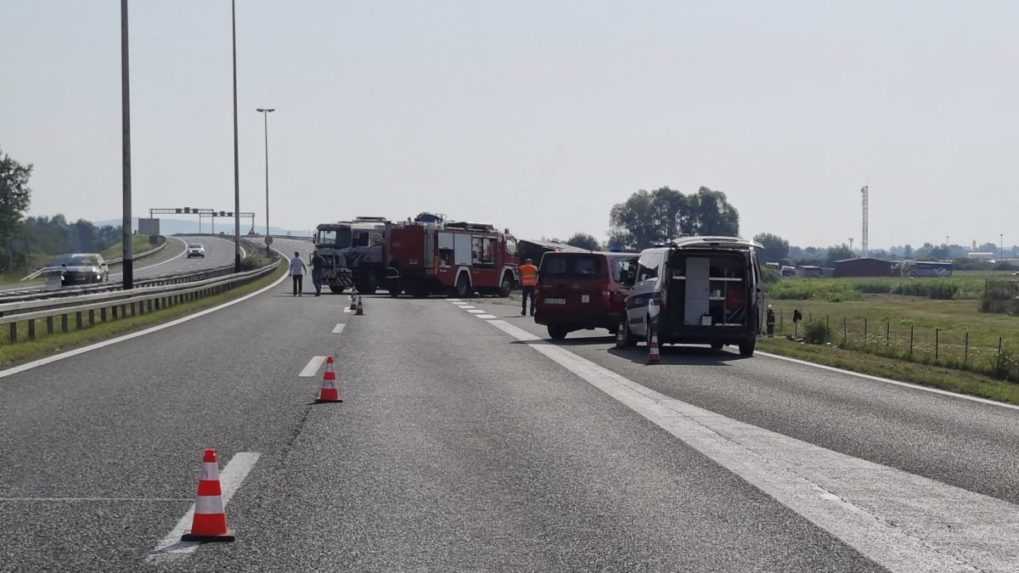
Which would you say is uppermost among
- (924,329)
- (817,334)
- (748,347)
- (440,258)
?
(440,258)

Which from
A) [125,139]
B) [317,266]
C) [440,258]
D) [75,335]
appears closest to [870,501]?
[75,335]

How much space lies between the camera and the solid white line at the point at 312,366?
50.6ft

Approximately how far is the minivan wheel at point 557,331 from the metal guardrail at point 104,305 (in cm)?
886

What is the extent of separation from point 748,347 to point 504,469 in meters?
13.1

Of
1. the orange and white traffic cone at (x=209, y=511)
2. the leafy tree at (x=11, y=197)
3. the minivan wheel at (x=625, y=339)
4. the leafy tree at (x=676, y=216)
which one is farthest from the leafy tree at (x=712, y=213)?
the orange and white traffic cone at (x=209, y=511)

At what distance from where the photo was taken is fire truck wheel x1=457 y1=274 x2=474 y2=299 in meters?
47.7

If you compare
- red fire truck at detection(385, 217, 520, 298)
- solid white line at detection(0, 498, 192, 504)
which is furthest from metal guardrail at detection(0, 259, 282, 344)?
solid white line at detection(0, 498, 192, 504)

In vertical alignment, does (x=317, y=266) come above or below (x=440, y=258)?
below

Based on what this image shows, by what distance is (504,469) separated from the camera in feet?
28.6

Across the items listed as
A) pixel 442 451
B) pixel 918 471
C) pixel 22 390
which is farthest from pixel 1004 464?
pixel 22 390

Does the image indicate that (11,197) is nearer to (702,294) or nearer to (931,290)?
(931,290)

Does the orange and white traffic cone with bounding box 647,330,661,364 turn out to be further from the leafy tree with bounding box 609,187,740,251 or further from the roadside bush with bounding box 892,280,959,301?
the leafy tree with bounding box 609,187,740,251

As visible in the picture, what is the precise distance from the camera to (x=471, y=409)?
1225 cm

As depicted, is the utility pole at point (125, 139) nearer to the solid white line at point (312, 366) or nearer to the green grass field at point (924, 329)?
the solid white line at point (312, 366)
